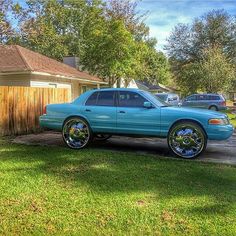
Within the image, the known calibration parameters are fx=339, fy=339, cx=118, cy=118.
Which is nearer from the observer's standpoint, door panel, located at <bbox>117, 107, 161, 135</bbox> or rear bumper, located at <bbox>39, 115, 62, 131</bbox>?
door panel, located at <bbox>117, 107, 161, 135</bbox>

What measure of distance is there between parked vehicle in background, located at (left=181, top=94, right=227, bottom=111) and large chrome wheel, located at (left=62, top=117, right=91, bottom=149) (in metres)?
17.9

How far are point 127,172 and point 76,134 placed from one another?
292 centimetres

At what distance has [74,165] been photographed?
23.1ft

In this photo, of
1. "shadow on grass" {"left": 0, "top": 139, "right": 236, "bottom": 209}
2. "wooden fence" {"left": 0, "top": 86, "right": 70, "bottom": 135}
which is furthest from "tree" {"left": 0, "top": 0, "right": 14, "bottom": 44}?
"shadow on grass" {"left": 0, "top": 139, "right": 236, "bottom": 209}

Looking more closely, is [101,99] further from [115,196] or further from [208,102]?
[208,102]

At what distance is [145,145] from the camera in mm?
9719

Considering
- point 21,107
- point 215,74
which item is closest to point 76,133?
point 21,107

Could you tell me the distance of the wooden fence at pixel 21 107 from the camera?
11.0 metres

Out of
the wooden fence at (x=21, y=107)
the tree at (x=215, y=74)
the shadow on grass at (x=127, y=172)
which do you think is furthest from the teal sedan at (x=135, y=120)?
the tree at (x=215, y=74)

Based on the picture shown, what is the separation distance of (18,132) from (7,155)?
374 cm

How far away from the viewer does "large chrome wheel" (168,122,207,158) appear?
797 centimetres

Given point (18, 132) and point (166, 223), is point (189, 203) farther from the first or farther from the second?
point (18, 132)

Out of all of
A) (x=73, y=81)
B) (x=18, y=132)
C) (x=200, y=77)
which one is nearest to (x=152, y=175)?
(x=18, y=132)

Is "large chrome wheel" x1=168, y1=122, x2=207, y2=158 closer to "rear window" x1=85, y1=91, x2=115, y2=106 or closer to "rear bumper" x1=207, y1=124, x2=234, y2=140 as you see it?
"rear bumper" x1=207, y1=124, x2=234, y2=140
